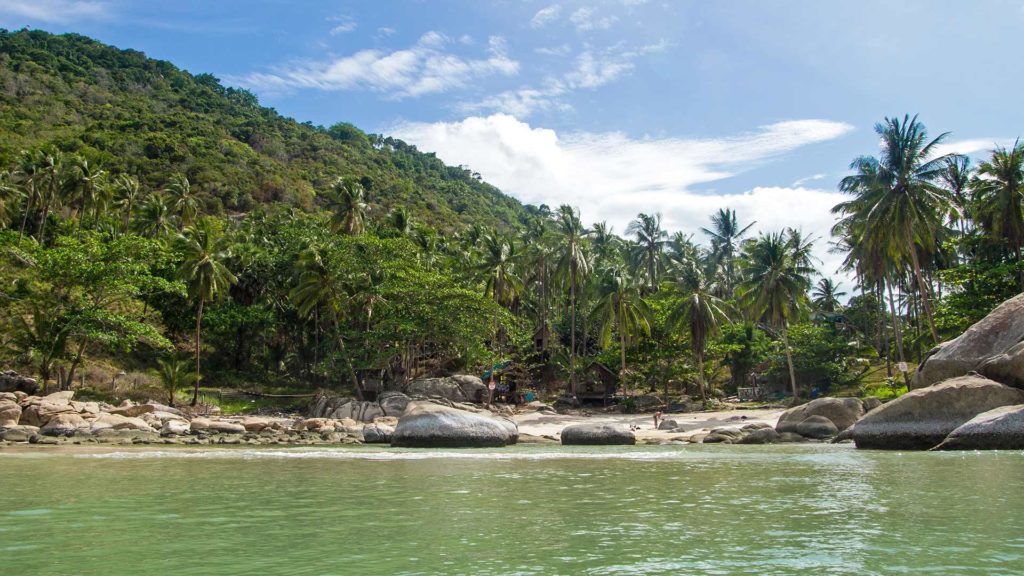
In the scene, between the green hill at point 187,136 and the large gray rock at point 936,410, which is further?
the green hill at point 187,136

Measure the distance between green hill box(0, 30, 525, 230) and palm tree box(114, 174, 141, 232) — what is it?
8517 millimetres

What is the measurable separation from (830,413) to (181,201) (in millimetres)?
55361

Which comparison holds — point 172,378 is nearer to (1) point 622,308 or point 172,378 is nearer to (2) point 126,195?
(1) point 622,308

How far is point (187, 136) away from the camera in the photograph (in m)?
84.6

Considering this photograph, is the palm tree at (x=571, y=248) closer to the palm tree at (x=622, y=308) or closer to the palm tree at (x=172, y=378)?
the palm tree at (x=622, y=308)

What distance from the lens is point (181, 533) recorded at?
8.16m

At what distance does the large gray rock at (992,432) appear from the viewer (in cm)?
1784

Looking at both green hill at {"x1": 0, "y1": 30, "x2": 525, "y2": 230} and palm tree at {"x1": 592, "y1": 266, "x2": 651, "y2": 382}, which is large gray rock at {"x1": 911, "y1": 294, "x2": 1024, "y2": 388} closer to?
palm tree at {"x1": 592, "y1": 266, "x2": 651, "y2": 382}

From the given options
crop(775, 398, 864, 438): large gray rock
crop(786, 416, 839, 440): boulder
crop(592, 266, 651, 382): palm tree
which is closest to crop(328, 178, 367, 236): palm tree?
crop(592, 266, 651, 382): palm tree

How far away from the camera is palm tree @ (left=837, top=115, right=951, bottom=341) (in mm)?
35438

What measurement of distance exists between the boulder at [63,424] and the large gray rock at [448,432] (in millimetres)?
12975

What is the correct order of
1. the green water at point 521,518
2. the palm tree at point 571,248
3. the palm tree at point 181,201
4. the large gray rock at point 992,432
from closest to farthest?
the green water at point 521,518, the large gray rock at point 992,432, the palm tree at point 571,248, the palm tree at point 181,201

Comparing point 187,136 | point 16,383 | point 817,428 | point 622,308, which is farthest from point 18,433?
point 187,136

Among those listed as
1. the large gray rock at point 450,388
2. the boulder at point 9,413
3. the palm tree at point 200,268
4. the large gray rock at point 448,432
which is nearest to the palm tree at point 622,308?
the large gray rock at point 450,388
